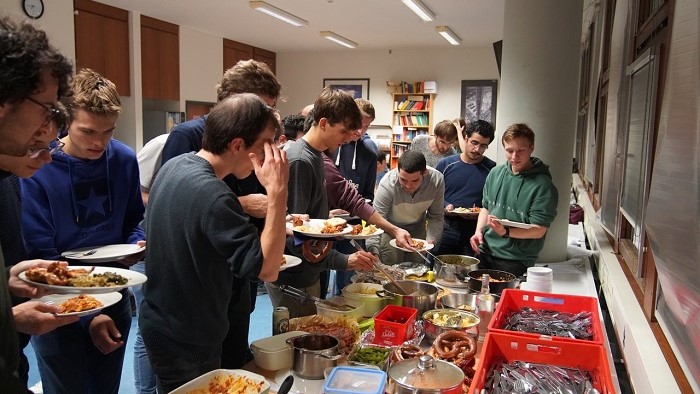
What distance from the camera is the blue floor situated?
314 centimetres

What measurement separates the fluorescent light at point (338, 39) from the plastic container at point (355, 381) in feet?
24.1

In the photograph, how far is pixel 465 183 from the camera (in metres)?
3.65

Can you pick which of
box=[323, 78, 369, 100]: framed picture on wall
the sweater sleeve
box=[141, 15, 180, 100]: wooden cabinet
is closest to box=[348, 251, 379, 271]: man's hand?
the sweater sleeve

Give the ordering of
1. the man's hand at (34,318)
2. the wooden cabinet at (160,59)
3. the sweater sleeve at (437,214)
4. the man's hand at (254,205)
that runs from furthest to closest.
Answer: the wooden cabinet at (160,59) < the sweater sleeve at (437,214) < the man's hand at (254,205) < the man's hand at (34,318)

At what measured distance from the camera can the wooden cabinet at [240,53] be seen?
901cm

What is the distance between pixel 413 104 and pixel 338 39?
195cm

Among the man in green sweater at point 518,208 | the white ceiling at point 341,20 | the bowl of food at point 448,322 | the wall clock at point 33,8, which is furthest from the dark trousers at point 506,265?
the wall clock at point 33,8

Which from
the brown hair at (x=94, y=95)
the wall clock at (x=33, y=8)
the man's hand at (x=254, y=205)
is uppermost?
the wall clock at (x=33, y=8)

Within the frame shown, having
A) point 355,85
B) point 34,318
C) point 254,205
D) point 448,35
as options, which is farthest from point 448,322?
point 355,85

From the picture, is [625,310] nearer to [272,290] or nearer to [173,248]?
[272,290]

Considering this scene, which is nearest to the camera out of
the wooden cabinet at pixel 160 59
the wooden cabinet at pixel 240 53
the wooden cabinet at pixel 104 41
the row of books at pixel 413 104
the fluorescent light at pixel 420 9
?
the fluorescent light at pixel 420 9

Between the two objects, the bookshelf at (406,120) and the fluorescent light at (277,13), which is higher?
the fluorescent light at (277,13)

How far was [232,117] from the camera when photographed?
4.77 ft

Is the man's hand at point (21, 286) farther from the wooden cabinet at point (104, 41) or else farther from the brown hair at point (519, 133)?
the wooden cabinet at point (104, 41)
